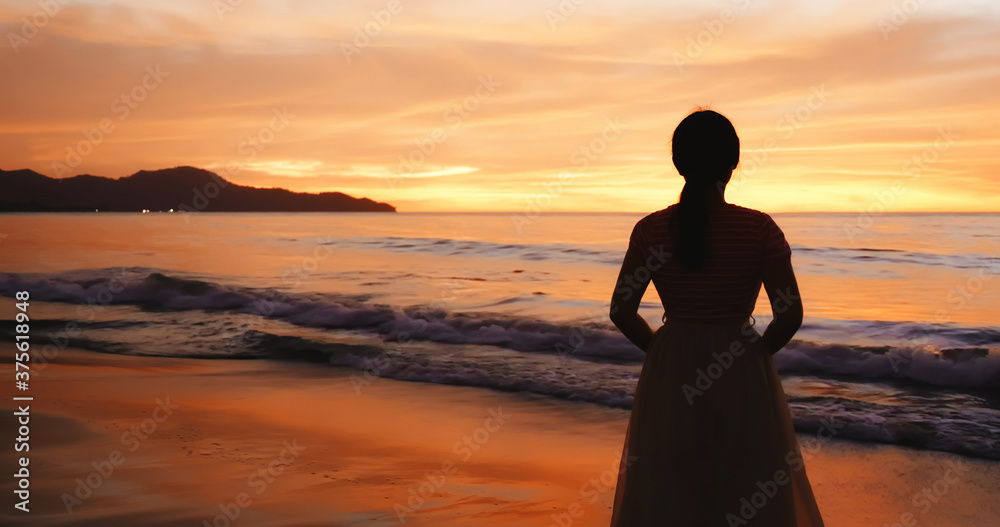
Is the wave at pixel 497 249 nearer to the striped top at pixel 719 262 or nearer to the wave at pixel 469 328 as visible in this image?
the wave at pixel 469 328

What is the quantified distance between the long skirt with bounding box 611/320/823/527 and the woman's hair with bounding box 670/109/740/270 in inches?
12.0

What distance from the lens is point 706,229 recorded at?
2410 mm

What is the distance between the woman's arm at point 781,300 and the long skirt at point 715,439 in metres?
0.07

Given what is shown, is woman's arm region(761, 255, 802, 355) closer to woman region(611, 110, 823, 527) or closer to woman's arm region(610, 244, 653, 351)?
woman region(611, 110, 823, 527)

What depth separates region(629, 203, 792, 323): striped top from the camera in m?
2.39

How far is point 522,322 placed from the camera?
13609 mm

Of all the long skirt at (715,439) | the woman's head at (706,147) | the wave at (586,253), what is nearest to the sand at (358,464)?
the long skirt at (715,439)

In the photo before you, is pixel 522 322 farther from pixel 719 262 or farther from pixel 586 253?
pixel 586 253

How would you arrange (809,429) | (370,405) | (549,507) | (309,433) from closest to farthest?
(549,507)
(309,433)
(809,429)
(370,405)

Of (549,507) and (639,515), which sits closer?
(639,515)

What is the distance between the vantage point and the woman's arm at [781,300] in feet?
7.76

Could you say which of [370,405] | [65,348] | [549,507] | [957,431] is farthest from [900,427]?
[65,348]

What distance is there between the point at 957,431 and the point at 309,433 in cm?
573

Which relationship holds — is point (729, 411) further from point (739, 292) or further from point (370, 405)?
point (370, 405)
